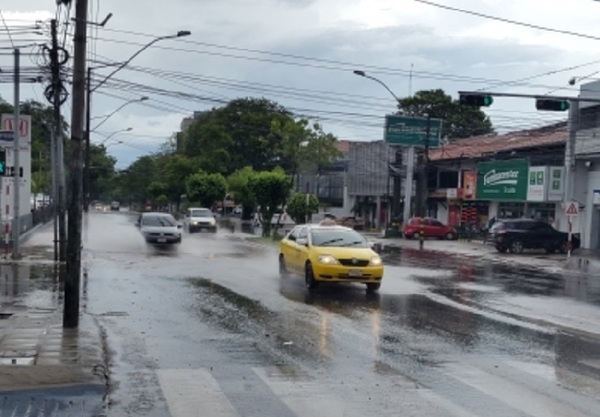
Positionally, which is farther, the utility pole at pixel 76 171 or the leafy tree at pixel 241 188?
the leafy tree at pixel 241 188

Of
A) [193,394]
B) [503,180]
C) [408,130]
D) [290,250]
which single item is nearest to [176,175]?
[408,130]

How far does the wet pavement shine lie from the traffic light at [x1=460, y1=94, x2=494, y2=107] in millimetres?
5449

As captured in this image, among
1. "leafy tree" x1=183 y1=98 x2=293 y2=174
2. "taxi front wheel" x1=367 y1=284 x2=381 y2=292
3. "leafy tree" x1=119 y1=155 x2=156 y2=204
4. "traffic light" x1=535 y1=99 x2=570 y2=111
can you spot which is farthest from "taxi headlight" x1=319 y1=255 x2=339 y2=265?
"leafy tree" x1=119 y1=155 x2=156 y2=204

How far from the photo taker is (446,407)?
8.41 metres

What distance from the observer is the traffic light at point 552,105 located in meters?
25.5

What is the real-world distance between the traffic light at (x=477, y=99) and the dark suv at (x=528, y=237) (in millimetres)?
16293

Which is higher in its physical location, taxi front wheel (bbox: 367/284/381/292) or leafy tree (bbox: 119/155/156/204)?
leafy tree (bbox: 119/155/156/204)

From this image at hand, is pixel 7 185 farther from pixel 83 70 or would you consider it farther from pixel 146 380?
pixel 146 380

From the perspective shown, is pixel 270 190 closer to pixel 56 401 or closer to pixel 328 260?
pixel 328 260

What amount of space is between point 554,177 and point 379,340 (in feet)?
114

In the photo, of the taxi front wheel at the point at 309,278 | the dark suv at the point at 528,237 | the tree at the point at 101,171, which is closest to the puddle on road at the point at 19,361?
the taxi front wheel at the point at 309,278

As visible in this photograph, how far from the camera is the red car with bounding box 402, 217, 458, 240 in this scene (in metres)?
53.4

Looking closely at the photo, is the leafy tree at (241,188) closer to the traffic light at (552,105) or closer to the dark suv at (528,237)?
the dark suv at (528,237)

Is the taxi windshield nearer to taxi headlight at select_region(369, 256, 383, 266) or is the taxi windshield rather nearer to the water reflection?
taxi headlight at select_region(369, 256, 383, 266)
